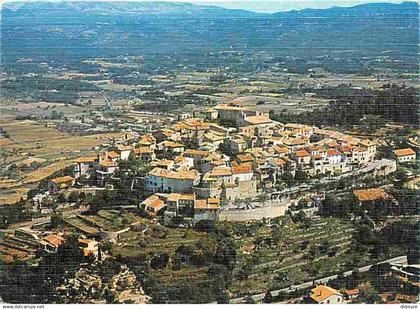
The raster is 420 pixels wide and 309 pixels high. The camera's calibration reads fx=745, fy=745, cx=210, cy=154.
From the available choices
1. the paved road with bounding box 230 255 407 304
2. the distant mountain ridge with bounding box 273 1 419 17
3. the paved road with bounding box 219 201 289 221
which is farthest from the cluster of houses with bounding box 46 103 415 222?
the distant mountain ridge with bounding box 273 1 419 17

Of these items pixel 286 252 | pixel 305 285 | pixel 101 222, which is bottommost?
pixel 305 285

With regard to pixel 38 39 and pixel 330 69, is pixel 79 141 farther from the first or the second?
pixel 330 69

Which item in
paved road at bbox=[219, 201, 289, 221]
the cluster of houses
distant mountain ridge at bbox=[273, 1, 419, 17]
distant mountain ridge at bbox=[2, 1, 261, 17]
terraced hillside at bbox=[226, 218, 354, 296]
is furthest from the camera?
distant mountain ridge at bbox=[2, 1, 261, 17]

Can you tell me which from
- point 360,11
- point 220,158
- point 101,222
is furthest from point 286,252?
point 360,11

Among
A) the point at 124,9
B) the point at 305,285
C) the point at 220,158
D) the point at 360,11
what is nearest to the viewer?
the point at 305,285

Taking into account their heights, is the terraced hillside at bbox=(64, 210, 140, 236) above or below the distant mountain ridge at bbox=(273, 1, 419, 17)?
below

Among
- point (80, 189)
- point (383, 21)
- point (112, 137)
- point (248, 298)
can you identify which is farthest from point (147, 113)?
point (248, 298)

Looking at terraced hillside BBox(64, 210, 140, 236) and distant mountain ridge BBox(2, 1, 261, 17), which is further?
distant mountain ridge BBox(2, 1, 261, 17)

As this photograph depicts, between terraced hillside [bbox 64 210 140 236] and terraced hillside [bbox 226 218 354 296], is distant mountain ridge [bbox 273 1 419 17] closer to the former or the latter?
terraced hillside [bbox 226 218 354 296]

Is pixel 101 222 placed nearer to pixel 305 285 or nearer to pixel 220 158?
pixel 220 158

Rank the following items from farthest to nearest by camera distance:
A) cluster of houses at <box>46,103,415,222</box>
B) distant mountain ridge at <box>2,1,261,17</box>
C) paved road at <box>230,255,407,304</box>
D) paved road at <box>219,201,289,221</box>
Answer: distant mountain ridge at <box>2,1,261,17</box>, cluster of houses at <box>46,103,415,222</box>, paved road at <box>219,201,289,221</box>, paved road at <box>230,255,407,304</box>
